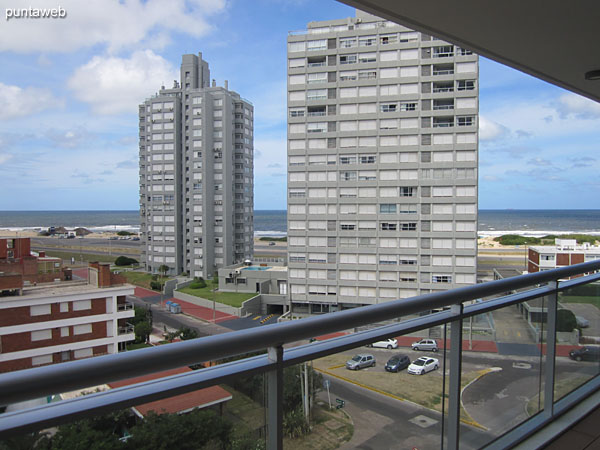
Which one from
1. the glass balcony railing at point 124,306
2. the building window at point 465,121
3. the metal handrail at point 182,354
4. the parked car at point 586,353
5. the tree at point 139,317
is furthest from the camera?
the building window at point 465,121

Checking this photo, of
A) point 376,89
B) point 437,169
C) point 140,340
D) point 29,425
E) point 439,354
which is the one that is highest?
point 376,89

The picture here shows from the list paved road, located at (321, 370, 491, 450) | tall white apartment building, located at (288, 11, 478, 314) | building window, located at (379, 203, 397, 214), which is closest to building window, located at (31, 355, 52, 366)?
paved road, located at (321, 370, 491, 450)

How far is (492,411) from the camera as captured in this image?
1627mm

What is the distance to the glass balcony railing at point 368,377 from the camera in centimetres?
70

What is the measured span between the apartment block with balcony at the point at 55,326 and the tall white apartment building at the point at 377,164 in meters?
15.4

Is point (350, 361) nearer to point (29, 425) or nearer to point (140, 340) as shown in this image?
point (29, 425)

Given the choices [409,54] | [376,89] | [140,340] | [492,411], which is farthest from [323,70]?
[492,411]

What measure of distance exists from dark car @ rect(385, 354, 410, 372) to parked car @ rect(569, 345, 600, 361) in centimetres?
146

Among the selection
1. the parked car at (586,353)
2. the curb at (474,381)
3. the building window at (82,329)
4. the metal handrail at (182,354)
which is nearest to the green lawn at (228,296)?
the building window at (82,329)

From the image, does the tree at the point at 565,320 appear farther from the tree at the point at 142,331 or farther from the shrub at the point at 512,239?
the shrub at the point at 512,239

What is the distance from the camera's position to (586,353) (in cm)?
233

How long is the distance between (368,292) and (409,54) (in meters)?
13.2

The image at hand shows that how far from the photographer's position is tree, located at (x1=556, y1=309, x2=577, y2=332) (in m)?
2.07

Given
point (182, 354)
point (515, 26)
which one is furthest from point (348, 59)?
point (182, 354)
